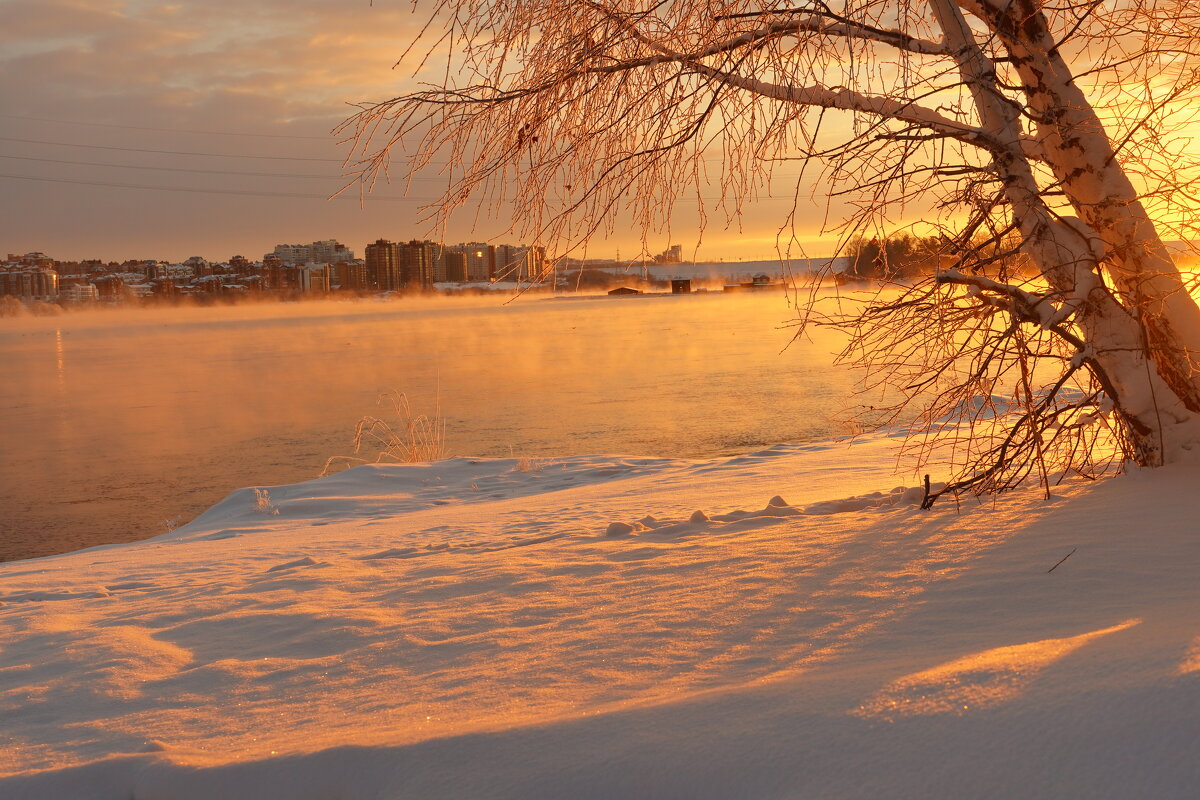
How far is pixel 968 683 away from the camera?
2.18 m

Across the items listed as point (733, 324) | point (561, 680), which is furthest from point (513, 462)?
point (733, 324)

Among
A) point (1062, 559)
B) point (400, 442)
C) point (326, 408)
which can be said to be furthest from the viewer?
point (326, 408)

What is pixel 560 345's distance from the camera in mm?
29938

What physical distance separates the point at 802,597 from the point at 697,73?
7.43ft

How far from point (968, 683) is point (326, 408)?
16324 millimetres

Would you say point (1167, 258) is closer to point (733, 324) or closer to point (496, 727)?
point (496, 727)

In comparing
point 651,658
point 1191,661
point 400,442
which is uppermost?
point 1191,661

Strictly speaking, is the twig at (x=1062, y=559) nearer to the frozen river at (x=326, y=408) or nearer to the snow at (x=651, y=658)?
the snow at (x=651, y=658)

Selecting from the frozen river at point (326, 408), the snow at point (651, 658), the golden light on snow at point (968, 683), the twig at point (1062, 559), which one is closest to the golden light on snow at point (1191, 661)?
the snow at point (651, 658)

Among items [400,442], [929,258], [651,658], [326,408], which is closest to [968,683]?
[651,658]

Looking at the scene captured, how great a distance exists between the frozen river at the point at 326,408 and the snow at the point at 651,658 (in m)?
5.19

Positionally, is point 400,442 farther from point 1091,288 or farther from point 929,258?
point 1091,288

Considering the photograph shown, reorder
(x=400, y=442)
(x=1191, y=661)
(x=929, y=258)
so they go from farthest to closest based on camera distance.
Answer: (x=400, y=442)
(x=929, y=258)
(x=1191, y=661)

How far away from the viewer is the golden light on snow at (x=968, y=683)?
2.09 metres
